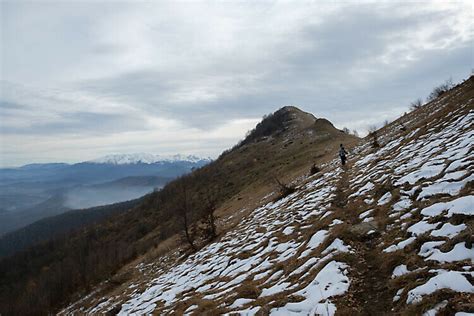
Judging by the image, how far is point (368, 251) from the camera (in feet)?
31.9

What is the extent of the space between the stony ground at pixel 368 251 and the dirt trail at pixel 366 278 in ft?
0.09

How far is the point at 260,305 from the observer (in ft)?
30.7

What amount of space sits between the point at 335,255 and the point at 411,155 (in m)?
9.72

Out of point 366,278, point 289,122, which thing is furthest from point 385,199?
point 289,122

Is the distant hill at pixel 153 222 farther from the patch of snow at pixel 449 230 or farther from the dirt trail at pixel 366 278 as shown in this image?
the patch of snow at pixel 449 230

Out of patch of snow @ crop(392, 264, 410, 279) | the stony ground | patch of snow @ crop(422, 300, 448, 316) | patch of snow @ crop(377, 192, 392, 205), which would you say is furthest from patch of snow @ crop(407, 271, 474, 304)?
patch of snow @ crop(377, 192, 392, 205)

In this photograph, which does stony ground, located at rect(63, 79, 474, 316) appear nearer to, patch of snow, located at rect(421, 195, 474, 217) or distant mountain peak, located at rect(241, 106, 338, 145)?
patch of snow, located at rect(421, 195, 474, 217)

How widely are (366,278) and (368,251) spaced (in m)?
1.45

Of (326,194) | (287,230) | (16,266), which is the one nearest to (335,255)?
(287,230)

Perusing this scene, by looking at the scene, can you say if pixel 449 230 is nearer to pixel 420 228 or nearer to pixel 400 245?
pixel 420 228

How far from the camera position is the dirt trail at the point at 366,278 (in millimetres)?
7285

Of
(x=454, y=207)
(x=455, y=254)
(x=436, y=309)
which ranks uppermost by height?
(x=454, y=207)

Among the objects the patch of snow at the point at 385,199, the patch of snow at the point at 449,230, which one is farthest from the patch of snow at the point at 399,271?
the patch of snow at the point at 385,199

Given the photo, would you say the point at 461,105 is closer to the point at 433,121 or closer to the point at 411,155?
the point at 433,121
